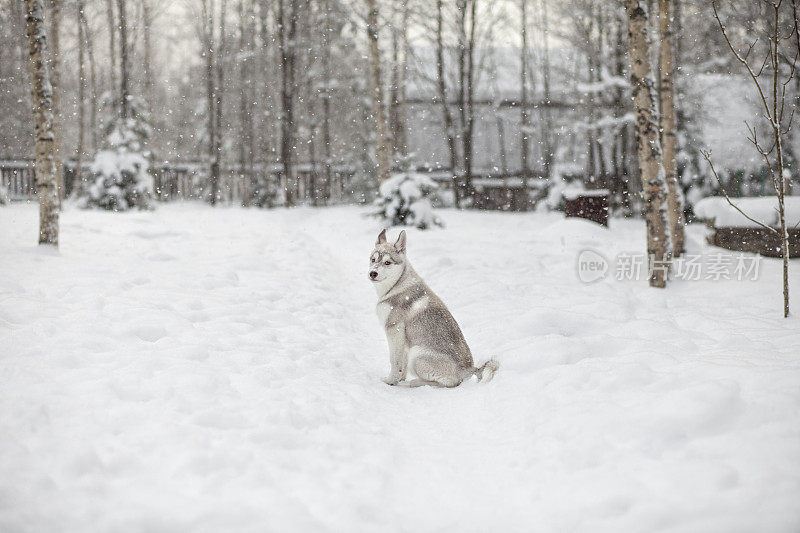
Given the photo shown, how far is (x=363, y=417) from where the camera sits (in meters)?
4.02

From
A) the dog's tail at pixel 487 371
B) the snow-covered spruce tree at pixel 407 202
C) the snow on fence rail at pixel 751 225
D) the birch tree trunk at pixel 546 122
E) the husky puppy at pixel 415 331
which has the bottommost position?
the dog's tail at pixel 487 371

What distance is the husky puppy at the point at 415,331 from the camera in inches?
185

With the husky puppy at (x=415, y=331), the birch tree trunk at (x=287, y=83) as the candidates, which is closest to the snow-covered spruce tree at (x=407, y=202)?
the birch tree trunk at (x=287, y=83)

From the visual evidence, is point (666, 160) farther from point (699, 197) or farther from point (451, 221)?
Answer: point (699, 197)

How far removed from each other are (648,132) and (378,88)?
8990 millimetres

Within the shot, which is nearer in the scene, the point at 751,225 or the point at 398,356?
the point at 398,356

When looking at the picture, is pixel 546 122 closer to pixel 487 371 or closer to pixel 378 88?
pixel 378 88

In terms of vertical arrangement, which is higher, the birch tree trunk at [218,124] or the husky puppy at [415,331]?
the birch tree trunk at [218,124]

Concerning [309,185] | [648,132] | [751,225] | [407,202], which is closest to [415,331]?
[648,132]

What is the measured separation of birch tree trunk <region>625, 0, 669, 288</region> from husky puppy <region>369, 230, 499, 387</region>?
5062 millimetres

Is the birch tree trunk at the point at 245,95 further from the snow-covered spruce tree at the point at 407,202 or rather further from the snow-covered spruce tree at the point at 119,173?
the snow-covered spruce tree at the point at 407,202

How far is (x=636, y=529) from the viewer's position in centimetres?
248

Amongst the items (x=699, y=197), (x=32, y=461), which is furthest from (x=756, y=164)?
(x=32, y=461)

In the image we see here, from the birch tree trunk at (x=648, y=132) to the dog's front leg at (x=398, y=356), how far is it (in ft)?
17.9
